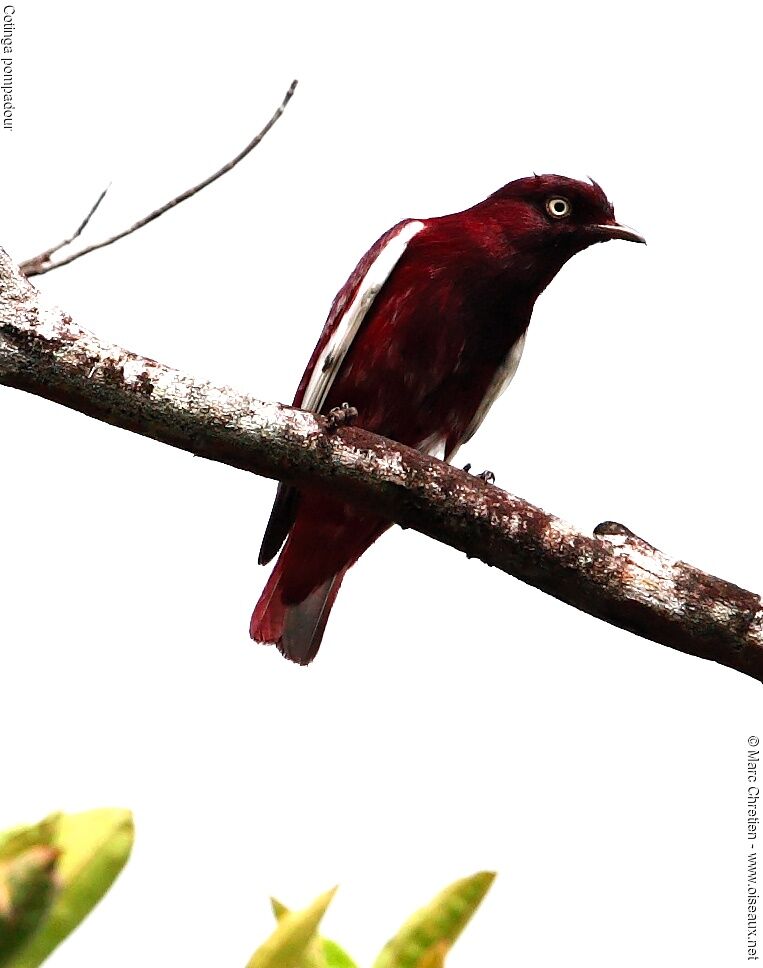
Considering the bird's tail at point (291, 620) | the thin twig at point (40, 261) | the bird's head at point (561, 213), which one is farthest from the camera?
the bird's tail at point (291, 620)

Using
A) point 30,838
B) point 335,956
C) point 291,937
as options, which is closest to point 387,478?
point 335,956

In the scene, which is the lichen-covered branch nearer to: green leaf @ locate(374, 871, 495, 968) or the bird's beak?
green leaf @ locate(374, 871, 495, 968)

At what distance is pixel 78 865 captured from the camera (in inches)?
52.2

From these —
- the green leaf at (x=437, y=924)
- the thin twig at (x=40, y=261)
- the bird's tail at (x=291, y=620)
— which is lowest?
the green leaf at (x=437, y=924)

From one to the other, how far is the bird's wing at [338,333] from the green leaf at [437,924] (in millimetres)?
2390

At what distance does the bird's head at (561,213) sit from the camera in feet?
13.2

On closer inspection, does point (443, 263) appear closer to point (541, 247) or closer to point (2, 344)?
point (541, 247)

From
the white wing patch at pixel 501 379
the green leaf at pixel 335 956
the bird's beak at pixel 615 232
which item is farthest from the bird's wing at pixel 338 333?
the green leaf at pixel 335 956

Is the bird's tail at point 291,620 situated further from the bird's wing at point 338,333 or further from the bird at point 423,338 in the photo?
the bird's wing at point 338,333

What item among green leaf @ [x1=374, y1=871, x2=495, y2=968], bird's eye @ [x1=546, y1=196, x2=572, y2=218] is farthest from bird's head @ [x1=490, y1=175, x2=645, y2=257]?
green leaf @ [x1=374, y1=871, x2=495, y2=968]

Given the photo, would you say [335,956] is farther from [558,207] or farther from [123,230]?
[558,207]

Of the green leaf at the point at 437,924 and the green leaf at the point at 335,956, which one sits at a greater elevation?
the green leaf at the point at 437,924

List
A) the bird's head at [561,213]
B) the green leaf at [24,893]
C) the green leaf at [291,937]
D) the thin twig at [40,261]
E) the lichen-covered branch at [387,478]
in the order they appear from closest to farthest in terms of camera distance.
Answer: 1. the green leaf at [24,893]
2. the green leaf at [291,937]
3. the lichen-covered branch at [387,478]
4. the thin twig at [40,261]
5. the bird's head at [561,213]

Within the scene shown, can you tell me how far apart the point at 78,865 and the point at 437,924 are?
499 millimetres
